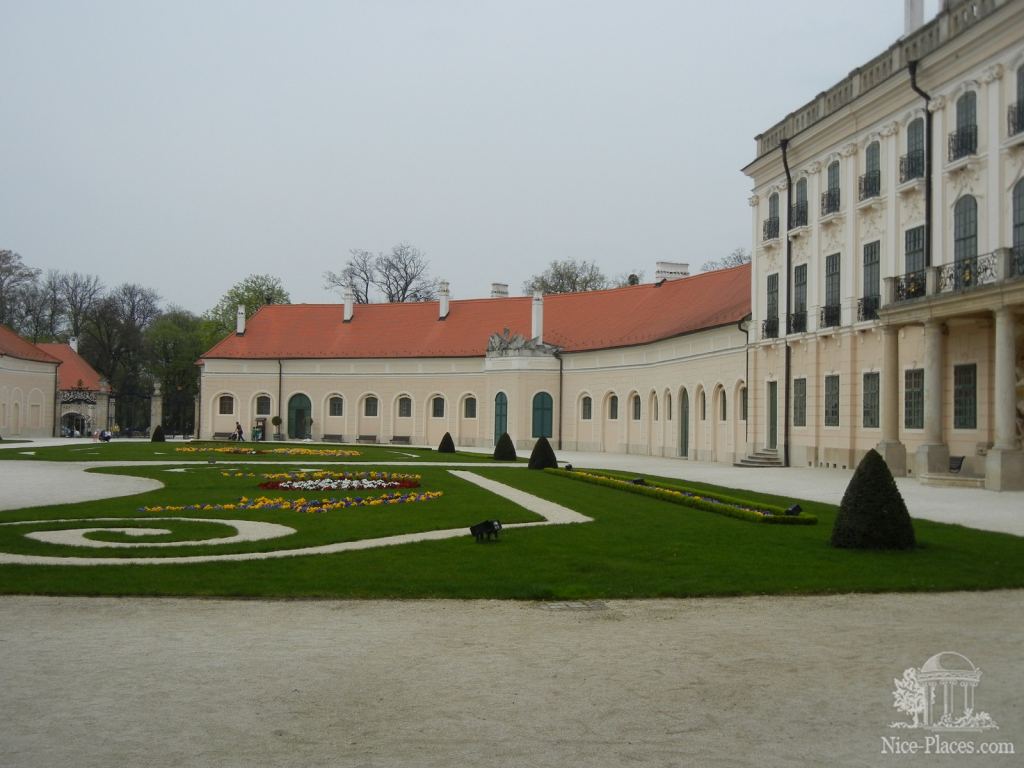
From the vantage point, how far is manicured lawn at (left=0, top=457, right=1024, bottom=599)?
34.8 feet

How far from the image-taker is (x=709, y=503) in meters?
19.0

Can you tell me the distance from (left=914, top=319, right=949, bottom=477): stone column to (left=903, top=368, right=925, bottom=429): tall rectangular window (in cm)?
201

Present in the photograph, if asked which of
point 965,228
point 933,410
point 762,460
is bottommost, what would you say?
point 762,460

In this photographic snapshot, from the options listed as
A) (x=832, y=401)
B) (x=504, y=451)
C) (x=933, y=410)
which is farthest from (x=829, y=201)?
(x=504, y=451)

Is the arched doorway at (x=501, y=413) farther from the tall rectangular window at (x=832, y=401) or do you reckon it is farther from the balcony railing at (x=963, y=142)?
the balcony railing at (x=963, y=142)

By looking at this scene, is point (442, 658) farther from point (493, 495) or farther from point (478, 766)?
point (493, 495)

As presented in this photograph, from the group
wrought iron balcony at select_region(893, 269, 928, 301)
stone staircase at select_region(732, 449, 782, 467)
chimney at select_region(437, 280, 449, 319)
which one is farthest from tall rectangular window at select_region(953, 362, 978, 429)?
chimney at select_region(437, 280, 449, 319)

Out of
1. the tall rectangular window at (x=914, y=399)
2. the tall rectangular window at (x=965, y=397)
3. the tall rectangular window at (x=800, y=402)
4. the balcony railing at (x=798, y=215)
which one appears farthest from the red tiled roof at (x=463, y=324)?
the tall rectangular window at (x=965, y=397)

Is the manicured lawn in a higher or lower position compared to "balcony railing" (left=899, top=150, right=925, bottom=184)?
lower

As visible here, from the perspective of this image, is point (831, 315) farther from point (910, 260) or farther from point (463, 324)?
point (463, 324)

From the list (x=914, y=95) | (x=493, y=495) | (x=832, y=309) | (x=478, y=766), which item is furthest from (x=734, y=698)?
(x=832, y=309)

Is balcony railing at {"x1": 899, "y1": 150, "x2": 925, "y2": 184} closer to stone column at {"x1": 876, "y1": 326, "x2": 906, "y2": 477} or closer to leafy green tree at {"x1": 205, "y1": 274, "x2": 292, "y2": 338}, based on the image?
stone column at {"x1": 876, "y1": 326, "x2": 906, "y2": 477}

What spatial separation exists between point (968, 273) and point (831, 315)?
766 centimetres

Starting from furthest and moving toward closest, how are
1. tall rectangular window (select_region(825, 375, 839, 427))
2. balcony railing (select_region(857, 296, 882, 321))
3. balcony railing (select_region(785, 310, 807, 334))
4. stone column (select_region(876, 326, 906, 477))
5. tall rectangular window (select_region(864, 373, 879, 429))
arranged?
balcony railing (select_region(785, 310, 807, 334)) < tall rectangular window (select_region(825, 375, 839, 427)) < tall rectangular window (select_region(864, 373, 879, 429)) < balcony railing (select_region(857, 296, 882, 321)) < stone column (select_region(876, 326, 906, 477))
